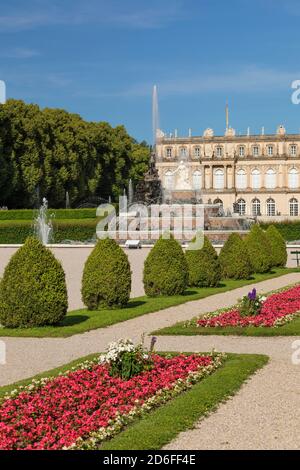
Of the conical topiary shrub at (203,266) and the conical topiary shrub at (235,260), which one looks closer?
the conical topiary shrub at (203,266)

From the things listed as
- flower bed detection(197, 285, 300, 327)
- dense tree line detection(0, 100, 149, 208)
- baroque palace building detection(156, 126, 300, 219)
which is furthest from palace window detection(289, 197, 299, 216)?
flower bed detection(197, 285, 300, 327)

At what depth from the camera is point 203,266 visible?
15.2 m

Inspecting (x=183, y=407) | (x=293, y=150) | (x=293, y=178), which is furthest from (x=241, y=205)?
(x=183, y=407)

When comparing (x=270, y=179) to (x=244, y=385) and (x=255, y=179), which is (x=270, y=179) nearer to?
(x=255, y=179)

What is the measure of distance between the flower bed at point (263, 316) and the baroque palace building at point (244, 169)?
5953 centimetres

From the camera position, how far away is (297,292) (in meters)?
13.4

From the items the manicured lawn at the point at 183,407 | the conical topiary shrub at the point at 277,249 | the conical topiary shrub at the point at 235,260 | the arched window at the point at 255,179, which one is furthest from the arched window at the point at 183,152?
the manicured lawn at the point at 183,407

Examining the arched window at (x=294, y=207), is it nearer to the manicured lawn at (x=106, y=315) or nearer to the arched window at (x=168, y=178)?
the arched window at (x=168, y=178)

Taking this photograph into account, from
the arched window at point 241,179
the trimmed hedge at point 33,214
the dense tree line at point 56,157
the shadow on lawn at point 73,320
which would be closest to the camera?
the shadow on lawn at point 73,320

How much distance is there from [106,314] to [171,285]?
2.44 m

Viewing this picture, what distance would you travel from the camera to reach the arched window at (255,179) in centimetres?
7350

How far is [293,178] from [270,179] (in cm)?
216

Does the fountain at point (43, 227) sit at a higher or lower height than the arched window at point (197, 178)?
lower

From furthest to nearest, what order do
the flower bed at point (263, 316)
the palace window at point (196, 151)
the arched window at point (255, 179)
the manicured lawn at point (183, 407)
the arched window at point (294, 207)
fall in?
the palace window at point (196, 151) → the arched window at point (255, 179) → the arched window at point (294, 207) → the flower bed at point (263, 316) → the manicured lawn at point (183, 407)
